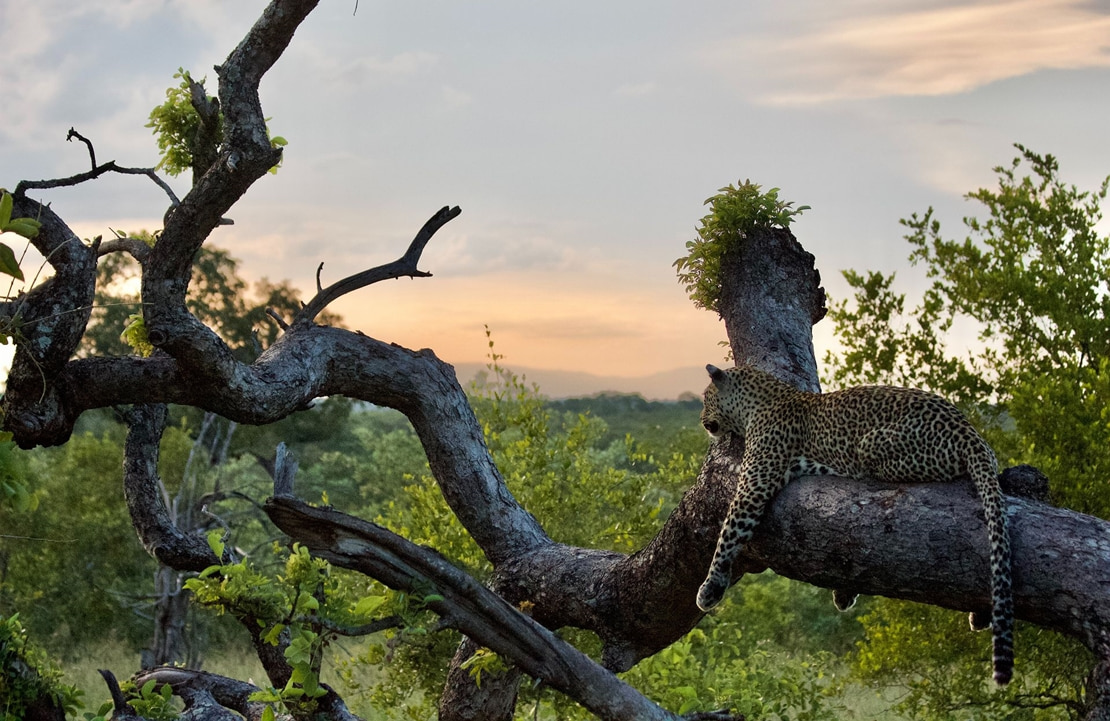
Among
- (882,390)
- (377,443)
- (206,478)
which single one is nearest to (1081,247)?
(882,390)

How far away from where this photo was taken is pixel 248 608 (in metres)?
4.43

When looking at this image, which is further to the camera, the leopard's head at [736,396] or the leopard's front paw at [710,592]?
the leopard's head at [736,396]

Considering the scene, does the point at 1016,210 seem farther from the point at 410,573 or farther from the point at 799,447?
the point at 410,573

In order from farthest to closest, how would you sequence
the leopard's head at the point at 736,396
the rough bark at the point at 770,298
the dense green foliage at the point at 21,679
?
the rough bark at the point at 770,298 → the leopard's head at the point at 736,396 → the dense green foliage at the point at 21,679

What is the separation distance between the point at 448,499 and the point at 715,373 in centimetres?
209

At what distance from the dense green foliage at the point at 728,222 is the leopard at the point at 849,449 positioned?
1360 millimetres

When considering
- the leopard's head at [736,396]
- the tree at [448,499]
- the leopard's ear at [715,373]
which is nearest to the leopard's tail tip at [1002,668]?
the tree at [448,499]

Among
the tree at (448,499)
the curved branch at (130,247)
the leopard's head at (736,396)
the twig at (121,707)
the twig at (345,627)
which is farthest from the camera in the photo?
the curved branch at (130,247)

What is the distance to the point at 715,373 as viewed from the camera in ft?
19.0

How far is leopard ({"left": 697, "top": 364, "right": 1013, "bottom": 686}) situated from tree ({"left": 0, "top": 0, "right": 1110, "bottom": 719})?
0.33ft

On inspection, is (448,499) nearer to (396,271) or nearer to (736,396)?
(396,271)

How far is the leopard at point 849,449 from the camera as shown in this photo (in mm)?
4336

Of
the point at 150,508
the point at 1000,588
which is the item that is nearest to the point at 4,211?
the point at 150,508

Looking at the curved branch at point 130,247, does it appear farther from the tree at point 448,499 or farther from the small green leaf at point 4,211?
the small green leaf at point 4,211
